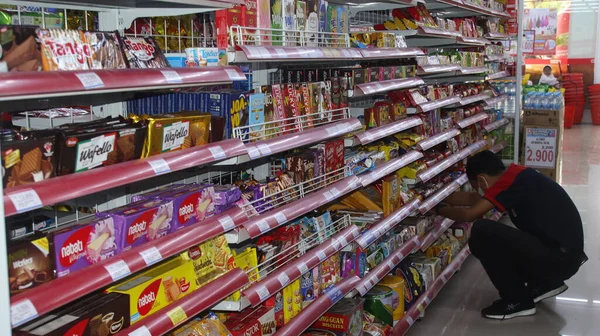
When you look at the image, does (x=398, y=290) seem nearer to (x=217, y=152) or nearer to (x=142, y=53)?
(x=217, y=152)

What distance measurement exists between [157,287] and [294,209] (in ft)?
3.02

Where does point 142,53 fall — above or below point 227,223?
above

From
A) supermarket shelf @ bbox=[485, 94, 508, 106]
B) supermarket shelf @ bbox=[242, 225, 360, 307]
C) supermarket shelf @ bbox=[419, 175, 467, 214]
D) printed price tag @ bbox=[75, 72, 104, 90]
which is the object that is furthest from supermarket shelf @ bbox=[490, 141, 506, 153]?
printed price tag @ bbox=[75, 72, 104, 90]

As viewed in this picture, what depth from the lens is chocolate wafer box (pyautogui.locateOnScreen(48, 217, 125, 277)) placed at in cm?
189

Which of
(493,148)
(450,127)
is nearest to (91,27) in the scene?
(450,127)

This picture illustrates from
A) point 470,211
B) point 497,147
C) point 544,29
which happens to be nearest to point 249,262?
point 470,211

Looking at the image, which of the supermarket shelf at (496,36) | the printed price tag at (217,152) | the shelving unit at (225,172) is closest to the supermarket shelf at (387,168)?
the shelving unit at (225,172)

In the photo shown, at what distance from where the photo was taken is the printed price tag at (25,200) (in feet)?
5.35

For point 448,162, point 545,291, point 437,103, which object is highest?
point 437,103

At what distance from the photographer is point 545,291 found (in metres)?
5.15

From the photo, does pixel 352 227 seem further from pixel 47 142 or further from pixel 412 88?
pixel 47 142

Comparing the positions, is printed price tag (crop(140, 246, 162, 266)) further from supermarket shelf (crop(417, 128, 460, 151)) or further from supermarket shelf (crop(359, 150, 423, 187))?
supermarket shelf (crop(417, 128, 460, 151))

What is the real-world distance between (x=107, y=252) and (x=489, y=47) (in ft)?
22.0

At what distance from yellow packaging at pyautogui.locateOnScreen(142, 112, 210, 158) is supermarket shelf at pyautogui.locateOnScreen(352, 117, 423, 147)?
1485mm
